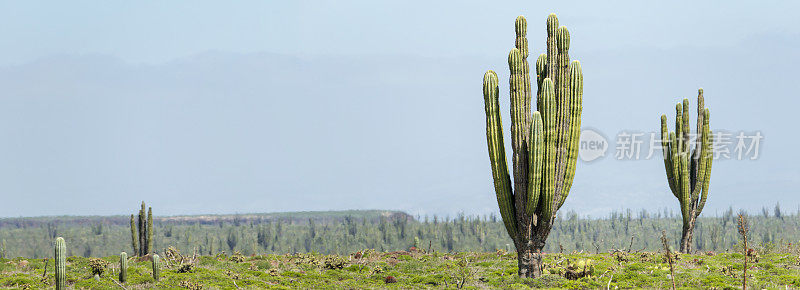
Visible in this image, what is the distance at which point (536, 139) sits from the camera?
1928cm

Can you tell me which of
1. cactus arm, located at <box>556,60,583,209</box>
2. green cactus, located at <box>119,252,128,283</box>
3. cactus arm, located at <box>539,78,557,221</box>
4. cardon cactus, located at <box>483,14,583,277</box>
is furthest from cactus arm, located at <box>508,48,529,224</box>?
green cactus, located at <box>119,252,128,283</box>

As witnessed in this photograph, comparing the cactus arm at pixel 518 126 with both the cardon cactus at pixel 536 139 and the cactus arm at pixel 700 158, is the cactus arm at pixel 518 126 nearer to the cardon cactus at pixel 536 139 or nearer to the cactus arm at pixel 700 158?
the cardon cactus at pixel 536 139

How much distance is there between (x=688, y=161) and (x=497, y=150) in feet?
42.8

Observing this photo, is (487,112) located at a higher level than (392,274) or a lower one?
higher

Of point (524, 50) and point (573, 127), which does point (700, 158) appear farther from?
point (524, 50)

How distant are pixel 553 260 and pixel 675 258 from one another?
4.97 meters

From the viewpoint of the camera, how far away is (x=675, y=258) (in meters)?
25.7

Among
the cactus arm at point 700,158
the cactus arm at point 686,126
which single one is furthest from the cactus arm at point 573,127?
the cactus arm at point 700,158

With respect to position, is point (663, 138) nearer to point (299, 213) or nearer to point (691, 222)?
point (691, 222)

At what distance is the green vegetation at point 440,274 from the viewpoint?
2061 cm

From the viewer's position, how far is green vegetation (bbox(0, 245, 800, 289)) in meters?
20.6

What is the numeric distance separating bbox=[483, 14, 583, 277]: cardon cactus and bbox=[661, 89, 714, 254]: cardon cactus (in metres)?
11.5

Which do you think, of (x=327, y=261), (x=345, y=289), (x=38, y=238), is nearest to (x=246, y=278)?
(x=327, y=261)

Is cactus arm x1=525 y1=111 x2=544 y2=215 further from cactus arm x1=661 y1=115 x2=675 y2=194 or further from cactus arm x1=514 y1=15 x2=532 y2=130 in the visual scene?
cactus arm x1=661 y1=115 x2=675 y2=194
